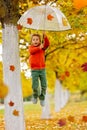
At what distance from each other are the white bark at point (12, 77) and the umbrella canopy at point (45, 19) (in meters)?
0.46

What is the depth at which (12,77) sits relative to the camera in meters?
12.2

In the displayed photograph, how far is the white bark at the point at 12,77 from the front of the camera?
12172mm

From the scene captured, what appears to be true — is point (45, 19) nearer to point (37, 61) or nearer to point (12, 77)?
point (37, 61)

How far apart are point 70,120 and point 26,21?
669 cm

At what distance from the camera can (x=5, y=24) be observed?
12258 millimetres

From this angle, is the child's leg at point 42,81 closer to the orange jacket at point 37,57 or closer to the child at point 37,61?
the child at point 37,61

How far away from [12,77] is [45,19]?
5.46ft

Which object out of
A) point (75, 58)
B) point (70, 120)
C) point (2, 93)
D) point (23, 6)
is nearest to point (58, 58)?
point (75, 58)

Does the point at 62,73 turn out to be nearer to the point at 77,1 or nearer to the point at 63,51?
the point at 63,51

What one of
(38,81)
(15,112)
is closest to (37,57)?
(38,81)

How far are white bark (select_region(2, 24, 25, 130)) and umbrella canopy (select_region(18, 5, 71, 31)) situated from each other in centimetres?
46

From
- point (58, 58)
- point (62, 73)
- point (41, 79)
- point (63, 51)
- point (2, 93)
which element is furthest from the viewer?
point (62, 73)

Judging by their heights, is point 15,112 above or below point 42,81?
below

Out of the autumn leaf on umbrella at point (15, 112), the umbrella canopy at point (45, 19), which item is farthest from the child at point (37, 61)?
the autumn leaf on umbrella at point (15, 112)
